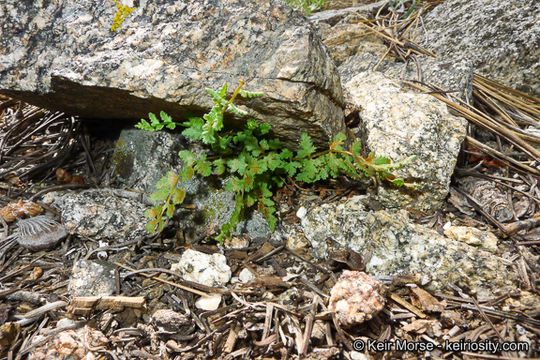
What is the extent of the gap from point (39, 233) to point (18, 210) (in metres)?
0.38

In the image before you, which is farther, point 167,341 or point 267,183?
point 267,183

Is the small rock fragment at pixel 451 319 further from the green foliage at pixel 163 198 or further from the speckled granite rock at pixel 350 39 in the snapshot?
the speckled granite rock at pixel 350 39

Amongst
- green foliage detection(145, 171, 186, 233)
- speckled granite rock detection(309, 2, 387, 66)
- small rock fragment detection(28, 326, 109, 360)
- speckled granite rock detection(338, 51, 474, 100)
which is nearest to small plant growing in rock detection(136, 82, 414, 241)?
green foliage detection(145, 171, 186, 233)

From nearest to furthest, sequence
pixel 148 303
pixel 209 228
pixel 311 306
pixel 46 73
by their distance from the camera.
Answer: pixel 311 306 < pixel 148 303 < pixel 46 73 < pixel 209 228

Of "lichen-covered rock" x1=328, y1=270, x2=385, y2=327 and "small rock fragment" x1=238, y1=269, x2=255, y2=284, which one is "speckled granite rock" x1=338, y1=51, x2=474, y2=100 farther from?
"small rock fragment" x1=238, y1=269, x2=255, y2=284

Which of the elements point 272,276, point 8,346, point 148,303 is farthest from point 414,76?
point 8,346

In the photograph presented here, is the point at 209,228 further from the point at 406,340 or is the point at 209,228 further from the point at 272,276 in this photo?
the point at 406,340

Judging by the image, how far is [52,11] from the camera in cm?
219

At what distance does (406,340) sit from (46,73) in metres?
2.70

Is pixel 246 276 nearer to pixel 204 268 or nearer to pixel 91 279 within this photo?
pixel 204 268

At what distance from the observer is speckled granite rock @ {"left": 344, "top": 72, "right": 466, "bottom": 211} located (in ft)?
7.30

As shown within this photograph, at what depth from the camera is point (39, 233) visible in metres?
2.18

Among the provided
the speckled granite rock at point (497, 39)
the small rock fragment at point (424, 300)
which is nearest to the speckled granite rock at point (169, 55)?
the small rock fragment at point (424, 300)

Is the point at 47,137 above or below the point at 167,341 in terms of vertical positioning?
above
